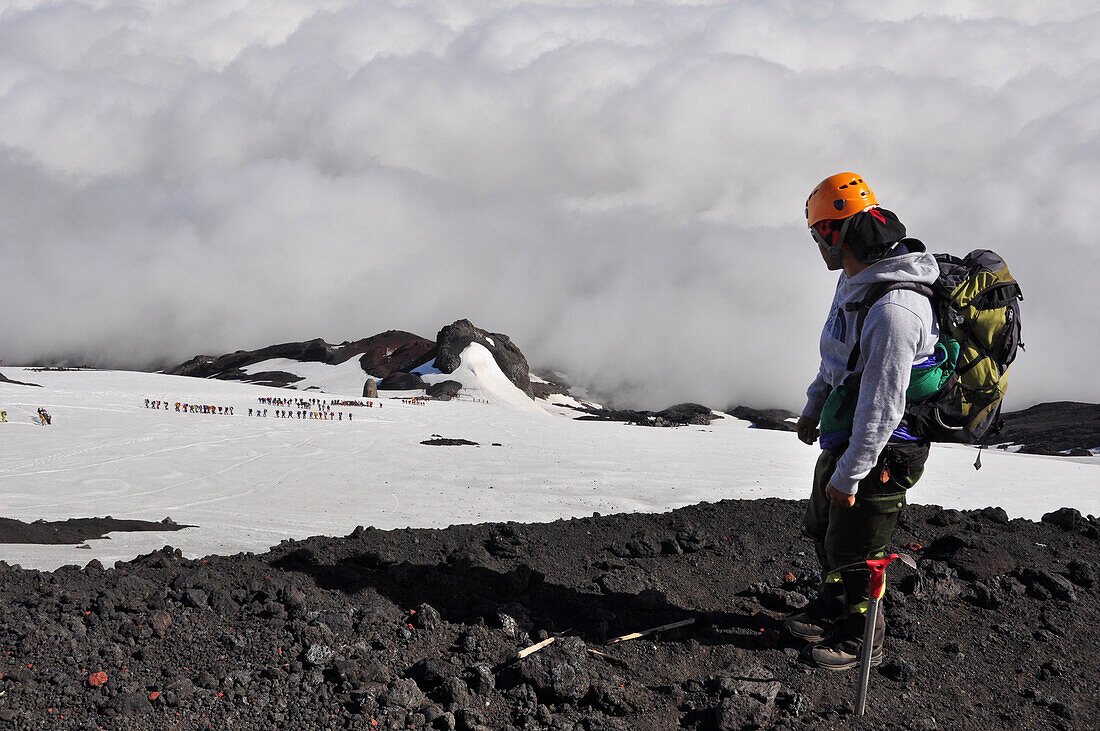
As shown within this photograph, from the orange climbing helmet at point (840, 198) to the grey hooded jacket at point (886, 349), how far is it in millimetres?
295

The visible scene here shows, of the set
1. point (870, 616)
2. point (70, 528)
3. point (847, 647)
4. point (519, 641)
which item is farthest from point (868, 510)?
point (70, 528)

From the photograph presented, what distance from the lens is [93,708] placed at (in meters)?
2.98

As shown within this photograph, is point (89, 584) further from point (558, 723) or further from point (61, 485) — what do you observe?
point (61, 485)

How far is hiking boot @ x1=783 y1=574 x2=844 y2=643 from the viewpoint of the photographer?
4.04m

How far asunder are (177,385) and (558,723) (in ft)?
154

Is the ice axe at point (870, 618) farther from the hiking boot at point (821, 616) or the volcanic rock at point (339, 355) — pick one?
the volcanic rock at point (339, 355)

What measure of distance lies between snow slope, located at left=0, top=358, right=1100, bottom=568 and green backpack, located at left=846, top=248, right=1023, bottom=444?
6.44 meters

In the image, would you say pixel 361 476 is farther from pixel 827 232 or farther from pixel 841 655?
pixel 827 232

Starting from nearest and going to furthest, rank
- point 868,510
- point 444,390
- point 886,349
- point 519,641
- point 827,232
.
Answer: point 886,349 < point 868,510 < point 827,232 < point 519,641 < point 444,390

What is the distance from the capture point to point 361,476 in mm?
13648

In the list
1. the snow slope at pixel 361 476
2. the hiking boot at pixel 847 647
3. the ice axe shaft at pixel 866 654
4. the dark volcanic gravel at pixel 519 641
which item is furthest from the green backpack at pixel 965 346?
the snow slope at pixel 361 476

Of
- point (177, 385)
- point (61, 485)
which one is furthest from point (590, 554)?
point (177, 385)

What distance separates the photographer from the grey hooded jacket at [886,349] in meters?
3.19

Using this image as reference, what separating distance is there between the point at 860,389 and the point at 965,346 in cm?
58
